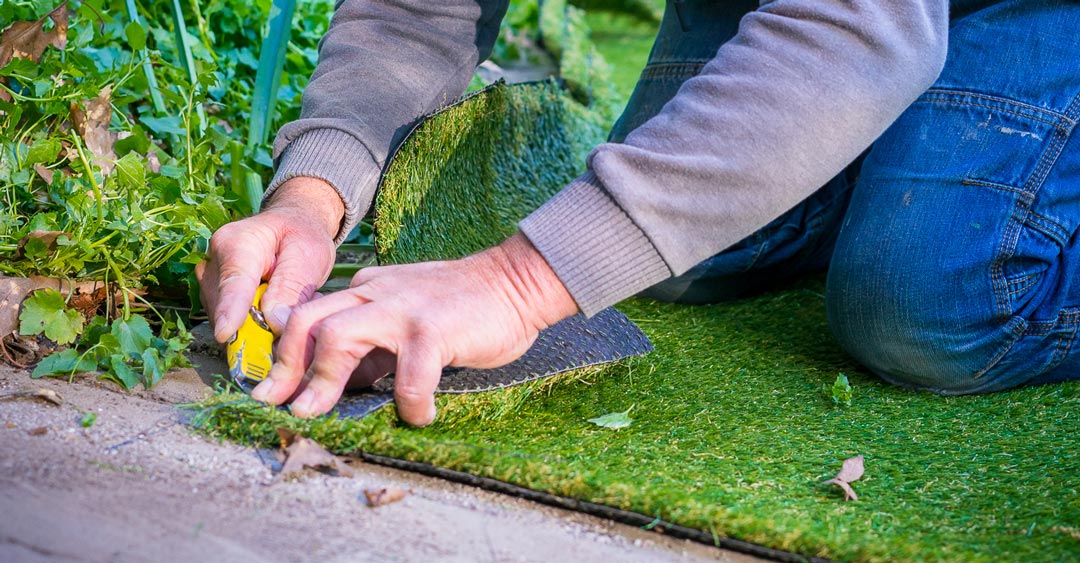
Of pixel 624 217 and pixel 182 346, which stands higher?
pixel 624 217

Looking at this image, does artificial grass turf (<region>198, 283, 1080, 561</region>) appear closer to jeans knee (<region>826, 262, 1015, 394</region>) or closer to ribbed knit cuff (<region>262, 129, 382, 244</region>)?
jeans knee (<region>826, 262, 1015, 394</region>)

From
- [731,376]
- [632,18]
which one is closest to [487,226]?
[731,376]

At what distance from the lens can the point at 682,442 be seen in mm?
1411

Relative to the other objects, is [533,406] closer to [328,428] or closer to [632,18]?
[328,428]

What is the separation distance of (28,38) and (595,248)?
3.93 ft

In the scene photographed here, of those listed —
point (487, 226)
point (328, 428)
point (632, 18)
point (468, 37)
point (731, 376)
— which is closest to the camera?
point (328, 428)

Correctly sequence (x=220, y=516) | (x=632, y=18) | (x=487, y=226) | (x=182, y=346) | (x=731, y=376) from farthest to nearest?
(x=632, y=18), (x=487, y=226), (x=731, y=376), (x=182, y=346), (x=220, y=516)

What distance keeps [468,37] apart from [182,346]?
0.94 m

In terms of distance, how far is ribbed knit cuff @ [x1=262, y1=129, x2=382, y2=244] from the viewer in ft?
5.39

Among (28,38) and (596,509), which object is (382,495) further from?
(28,38)

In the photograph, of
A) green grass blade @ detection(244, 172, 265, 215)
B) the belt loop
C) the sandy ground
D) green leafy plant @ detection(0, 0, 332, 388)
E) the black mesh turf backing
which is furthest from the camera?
the belt loop

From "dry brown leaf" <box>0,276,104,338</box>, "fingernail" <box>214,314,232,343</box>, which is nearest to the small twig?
"dry brown leaf" <box>0,276,104,338</box>

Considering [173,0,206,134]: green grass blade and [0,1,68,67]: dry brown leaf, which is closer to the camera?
[0,1,68,67]: dry brown leaf

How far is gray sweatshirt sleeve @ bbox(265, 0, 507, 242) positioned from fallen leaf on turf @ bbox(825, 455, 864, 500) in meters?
0.91
